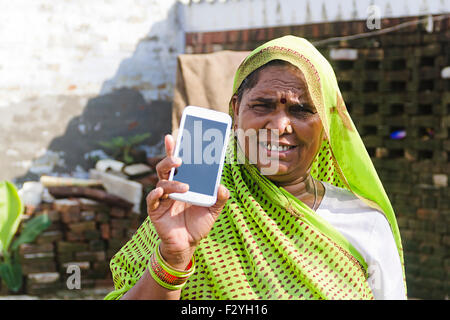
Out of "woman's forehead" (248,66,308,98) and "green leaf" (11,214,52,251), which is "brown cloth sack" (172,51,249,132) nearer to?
"green leaf" (11,214,52,251)

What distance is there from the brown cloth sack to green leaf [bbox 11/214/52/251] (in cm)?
151

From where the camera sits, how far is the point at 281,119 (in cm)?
141

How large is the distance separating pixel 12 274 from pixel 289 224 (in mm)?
3878

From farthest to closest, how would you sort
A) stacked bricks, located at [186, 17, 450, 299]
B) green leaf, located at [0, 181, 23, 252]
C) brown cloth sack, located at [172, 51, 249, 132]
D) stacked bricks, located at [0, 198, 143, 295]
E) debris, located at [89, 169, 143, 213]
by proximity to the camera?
debris, located at [89, 169, 143, 213] → stacked bricks, located at [0, 198, 143, 295] → green leaf, located at [0, 181, 23, 252] → stacked bricks, located at [186, 17, 450, 299] → brown cloth sack, located at [172, 51, 249, 132]

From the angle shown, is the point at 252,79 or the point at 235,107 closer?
the point at 252,79

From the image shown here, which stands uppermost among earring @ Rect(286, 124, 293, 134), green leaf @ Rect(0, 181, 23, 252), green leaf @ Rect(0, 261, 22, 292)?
earring @ Rect(286, 124, 293, 134)

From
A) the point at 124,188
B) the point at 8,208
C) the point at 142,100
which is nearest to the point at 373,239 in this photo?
the point at 124,188

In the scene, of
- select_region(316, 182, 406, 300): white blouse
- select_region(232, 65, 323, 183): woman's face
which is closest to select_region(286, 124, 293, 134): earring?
select_region(232, 65, 323, 183): woman's face

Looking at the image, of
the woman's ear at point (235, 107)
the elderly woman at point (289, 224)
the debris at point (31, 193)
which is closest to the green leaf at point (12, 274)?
the debris at point (31, 193)

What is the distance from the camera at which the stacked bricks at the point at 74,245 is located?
4688 mm

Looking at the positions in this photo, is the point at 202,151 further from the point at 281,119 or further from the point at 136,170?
the point at 136,170

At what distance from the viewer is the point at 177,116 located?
13.9 ft

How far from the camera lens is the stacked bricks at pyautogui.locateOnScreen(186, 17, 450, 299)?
4.27 m

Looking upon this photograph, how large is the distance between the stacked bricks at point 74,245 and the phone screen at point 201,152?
3628 millimetres
